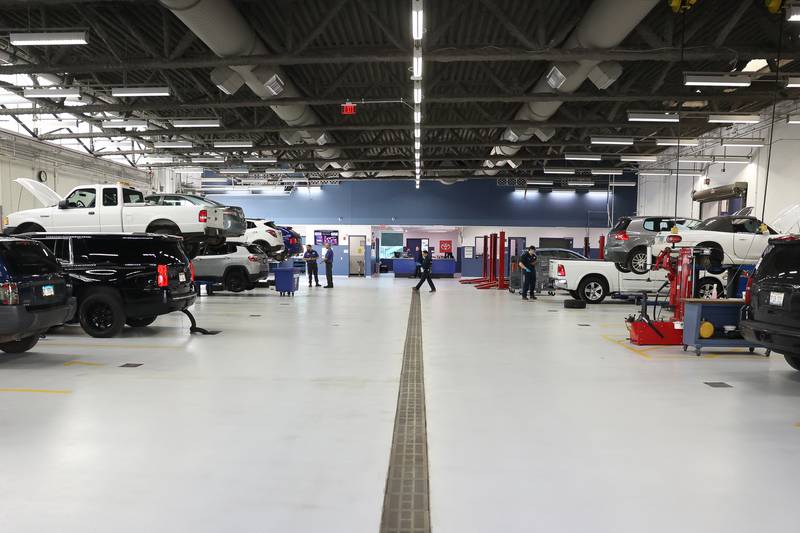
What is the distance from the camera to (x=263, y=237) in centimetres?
1716

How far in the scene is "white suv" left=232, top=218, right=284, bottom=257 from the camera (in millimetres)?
17062

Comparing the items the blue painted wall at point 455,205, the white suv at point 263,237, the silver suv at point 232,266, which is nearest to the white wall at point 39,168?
the silver suv at point 232,266

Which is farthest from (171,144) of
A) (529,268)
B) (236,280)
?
Answer: (529,268)

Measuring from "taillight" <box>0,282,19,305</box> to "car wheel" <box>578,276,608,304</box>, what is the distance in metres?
12.7

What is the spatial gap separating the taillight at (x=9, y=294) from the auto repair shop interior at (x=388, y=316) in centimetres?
2

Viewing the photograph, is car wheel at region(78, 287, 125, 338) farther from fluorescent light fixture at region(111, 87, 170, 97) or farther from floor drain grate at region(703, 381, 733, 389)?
floor drain grate at region(703, 381, 733, 389)

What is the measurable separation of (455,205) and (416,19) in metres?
21.5

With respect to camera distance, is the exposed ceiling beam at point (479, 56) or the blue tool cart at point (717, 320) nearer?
the blue tool cart at point (717, 320)

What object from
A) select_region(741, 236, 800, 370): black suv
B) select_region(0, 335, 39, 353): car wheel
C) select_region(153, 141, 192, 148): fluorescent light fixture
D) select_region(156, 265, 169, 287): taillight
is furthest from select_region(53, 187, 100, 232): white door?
select_region(741, 236, 800, 370): black suv

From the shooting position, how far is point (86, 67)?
1075 cm

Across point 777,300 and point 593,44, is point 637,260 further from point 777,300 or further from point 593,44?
point 777,300

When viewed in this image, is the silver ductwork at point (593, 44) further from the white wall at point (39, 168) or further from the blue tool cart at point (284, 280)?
the white wall at point (39, 168)

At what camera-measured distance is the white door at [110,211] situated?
10.9m

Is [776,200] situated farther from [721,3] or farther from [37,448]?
[37,448]
